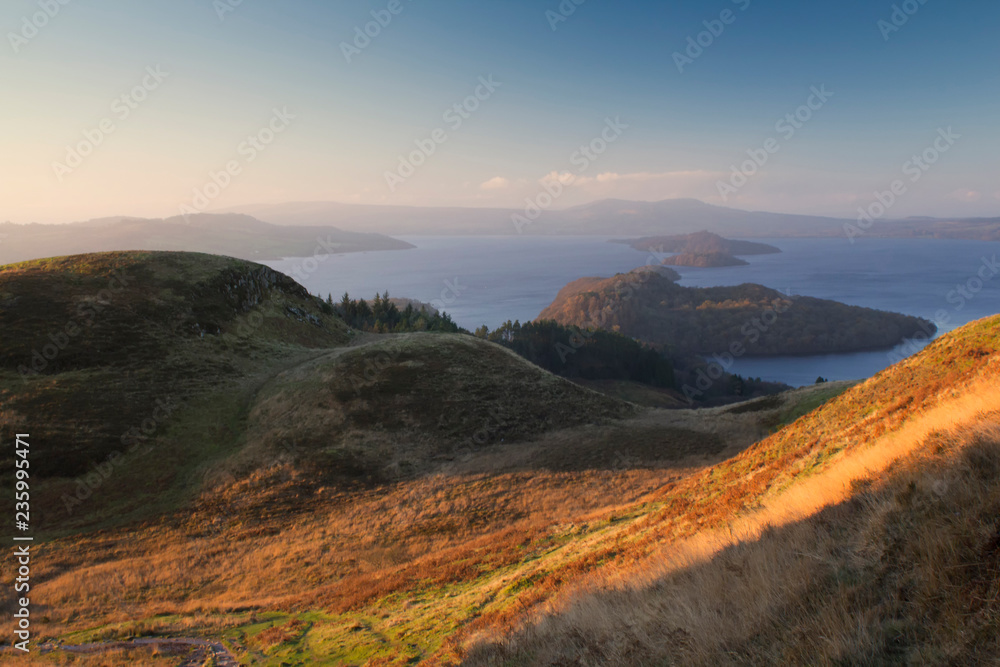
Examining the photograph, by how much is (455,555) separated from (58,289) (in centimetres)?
4070

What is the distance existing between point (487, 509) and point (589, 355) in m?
95.2

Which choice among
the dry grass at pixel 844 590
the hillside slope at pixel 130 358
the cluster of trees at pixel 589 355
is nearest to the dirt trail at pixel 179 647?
the dry grass at pixel 844 590

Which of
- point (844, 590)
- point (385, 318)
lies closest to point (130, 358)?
point (844, 590)

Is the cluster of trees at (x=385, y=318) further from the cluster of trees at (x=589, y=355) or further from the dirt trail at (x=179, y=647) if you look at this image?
the dirt trail at (x=179, y=647)

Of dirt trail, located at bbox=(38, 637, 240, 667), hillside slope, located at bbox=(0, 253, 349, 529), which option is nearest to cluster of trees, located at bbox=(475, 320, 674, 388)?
hillside slope, located at bbox=(0, 253, 349, 529)

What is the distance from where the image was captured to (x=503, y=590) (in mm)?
12453

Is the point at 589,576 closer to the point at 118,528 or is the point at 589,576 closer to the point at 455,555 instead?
the point at 455,555

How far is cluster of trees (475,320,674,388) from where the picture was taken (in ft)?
375

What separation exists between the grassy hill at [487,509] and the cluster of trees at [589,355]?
71408 mm

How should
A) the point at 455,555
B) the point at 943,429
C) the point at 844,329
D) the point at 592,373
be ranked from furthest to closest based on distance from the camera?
the point at 844,329, the point at 592,373, the point at 455,555, the point at 943,429

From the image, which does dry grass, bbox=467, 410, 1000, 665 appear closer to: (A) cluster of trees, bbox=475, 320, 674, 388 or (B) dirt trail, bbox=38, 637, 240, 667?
(B) dirt trail, bbox=38, 637, 240, 667

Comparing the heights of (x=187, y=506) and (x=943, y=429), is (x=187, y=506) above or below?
below

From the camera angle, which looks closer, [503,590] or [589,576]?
[589,576]

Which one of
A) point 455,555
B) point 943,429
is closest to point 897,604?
point 943,429
